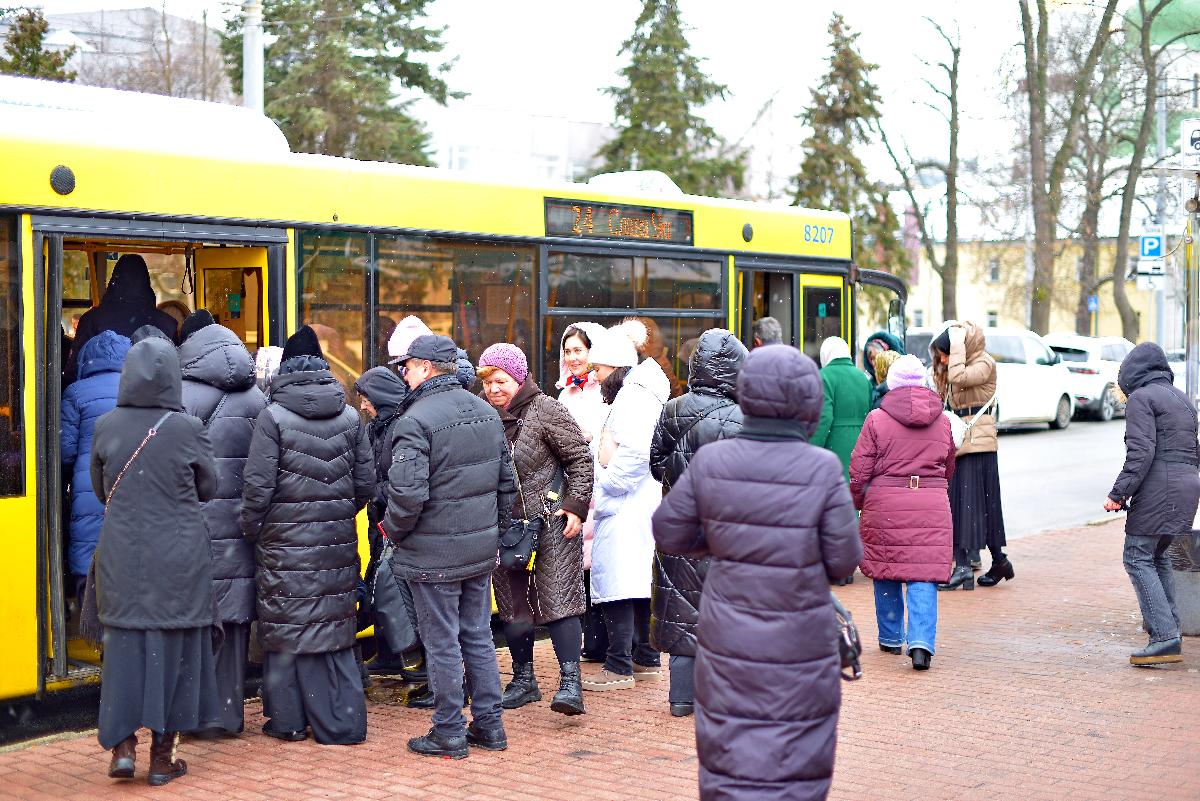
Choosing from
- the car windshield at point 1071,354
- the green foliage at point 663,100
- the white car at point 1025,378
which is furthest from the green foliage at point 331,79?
the car windshield at point 1071,354

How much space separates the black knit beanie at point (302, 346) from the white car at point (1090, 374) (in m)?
→ 24.8

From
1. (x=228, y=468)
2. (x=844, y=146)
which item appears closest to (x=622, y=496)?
(x=228, y=468)

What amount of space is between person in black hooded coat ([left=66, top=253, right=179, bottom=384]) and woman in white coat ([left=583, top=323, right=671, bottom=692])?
7.59 ft

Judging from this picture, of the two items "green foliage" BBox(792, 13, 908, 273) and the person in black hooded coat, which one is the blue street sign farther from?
"green foliage" BBox(792, 13, 908, 273)

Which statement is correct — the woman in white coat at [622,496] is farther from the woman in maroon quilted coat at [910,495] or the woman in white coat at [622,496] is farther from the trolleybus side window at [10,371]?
the trolleybus side window at [10,371]

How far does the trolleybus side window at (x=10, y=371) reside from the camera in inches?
266

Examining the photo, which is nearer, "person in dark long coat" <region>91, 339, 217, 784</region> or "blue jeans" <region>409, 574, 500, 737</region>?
"person in dark long coat" <region>91, 339, 217, 784</region>

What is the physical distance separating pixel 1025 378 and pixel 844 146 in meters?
13.2

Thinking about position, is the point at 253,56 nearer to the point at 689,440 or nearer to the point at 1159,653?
the point at 689,440

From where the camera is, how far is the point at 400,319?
855cm

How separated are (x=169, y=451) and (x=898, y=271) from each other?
3482 cm

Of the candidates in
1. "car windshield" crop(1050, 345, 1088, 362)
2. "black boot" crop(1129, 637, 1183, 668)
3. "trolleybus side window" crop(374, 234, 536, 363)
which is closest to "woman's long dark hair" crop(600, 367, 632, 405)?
"trolleybus side window" crop(374, 234, 536, 363)

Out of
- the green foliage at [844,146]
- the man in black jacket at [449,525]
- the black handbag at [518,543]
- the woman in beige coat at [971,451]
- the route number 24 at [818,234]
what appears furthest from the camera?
the green foliage at [844,146]

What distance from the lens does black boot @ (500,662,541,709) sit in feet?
25.4
